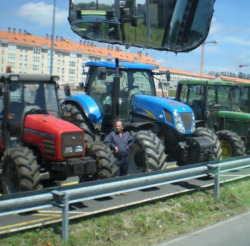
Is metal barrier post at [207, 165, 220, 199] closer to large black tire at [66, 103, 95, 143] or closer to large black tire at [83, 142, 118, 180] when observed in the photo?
large black tire at [83, 142, 118, 180]

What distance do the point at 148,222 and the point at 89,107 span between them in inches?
178

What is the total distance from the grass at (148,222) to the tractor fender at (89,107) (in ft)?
10.9

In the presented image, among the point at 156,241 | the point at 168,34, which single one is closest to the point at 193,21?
the point at 168,34

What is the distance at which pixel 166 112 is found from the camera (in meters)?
8.84

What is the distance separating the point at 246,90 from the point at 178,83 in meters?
2.22

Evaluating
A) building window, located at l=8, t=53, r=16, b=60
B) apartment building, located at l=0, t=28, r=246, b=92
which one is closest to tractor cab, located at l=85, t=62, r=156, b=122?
apartment building, located at l=0, t=28, r=246, b=92

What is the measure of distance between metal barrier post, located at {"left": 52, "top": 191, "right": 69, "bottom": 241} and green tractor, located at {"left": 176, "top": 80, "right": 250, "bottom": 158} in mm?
7017

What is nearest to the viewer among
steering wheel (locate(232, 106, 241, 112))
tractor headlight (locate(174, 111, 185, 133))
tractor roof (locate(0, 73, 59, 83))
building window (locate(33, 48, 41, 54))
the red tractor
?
the red tractor

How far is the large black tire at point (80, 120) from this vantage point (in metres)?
9.50

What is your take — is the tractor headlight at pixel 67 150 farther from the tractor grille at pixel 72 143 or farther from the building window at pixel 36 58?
the building window at pixel 36 58

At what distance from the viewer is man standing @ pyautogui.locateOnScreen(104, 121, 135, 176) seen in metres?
7.72

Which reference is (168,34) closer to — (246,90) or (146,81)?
(146,81)

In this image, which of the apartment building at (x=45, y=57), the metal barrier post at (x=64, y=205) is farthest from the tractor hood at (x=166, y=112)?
the apartment building at (x=45, y=57)

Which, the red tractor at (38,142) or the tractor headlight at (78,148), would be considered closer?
the red tractor at (38,142)
